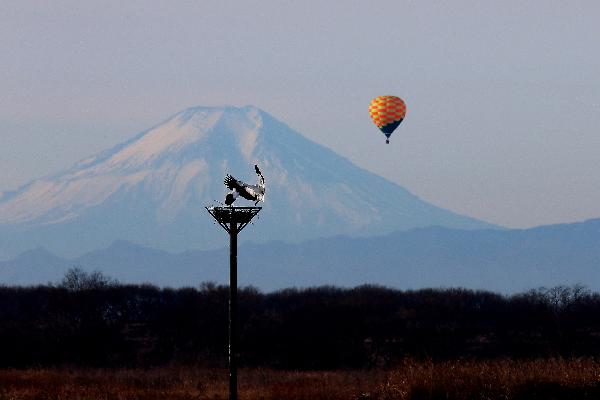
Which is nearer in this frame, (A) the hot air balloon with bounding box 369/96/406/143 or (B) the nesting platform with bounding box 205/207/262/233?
(B) the nesting platform with bounding box 205/207/262/233

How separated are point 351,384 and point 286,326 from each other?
32256 millimetres

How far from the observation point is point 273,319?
8231cm

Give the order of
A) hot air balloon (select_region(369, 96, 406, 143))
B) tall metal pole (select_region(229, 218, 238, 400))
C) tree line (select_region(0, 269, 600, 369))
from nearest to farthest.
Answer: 1. tall metal pole (select_region(229, 218, 238, 400))
2. tree line (select_region(0, 269, 600, 369))
3. hot air balloon (select_region(369, 96, 406, 143))

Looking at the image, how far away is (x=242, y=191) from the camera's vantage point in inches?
1455

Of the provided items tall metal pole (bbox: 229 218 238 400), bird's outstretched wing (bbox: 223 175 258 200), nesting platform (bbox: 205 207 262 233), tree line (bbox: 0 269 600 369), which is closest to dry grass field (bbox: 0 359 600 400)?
tall metal pole (bbox: 229 218 238 400)

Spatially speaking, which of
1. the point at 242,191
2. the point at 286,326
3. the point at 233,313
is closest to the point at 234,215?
the point at 242,191

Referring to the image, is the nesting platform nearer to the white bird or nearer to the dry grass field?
the white bird

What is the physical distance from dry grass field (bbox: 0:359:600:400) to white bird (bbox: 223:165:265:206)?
677cm

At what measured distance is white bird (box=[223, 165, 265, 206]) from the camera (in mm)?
36531

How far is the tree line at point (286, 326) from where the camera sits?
→ 73812mm

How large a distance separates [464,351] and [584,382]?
37847mm

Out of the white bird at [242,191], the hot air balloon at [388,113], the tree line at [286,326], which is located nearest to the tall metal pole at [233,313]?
the white bird at [242,191]

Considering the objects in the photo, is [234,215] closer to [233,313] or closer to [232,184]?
[232,184]

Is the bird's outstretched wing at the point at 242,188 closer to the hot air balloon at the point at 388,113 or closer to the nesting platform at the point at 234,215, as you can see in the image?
the nesting platform at the point at 234,215
